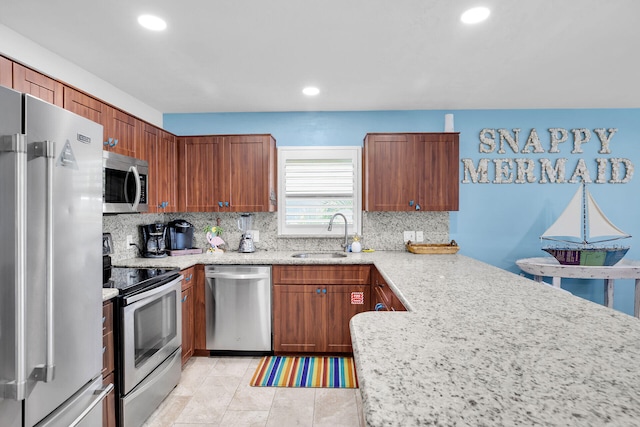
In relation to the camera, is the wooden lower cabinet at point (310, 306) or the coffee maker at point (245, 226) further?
A: the coffee maker at point (245, 226)

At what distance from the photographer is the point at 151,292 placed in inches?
83.0

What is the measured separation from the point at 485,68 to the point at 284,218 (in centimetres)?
229

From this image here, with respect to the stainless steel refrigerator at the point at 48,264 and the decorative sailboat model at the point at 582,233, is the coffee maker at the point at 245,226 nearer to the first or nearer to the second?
the stainless steel refrigerator at the point at 48,264

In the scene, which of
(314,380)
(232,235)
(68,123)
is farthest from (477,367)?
(232,235)

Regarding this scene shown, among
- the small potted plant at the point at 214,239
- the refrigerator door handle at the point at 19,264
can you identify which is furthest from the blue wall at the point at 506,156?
the refrigerator door handle at the point at 19,264

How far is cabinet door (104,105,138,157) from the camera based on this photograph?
229cm

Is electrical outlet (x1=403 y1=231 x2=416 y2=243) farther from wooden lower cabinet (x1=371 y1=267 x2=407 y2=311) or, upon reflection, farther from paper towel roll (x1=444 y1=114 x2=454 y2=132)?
paper towel roll (x1=444 y1=114 x2=454 y2=132)

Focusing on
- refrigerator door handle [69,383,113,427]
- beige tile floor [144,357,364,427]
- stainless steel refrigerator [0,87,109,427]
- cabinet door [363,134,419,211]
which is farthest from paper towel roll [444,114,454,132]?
refrigerator door handle [69,383,113,427]

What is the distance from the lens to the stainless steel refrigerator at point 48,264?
1057 mm

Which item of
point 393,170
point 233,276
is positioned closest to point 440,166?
point 393,170

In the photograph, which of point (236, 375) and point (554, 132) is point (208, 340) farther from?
point (554, 132)

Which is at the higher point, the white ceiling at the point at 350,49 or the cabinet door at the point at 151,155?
the white ceiling at the point at 350,49

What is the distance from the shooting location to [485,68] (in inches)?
98.2

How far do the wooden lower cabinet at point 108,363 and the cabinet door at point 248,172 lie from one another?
5.17ft
